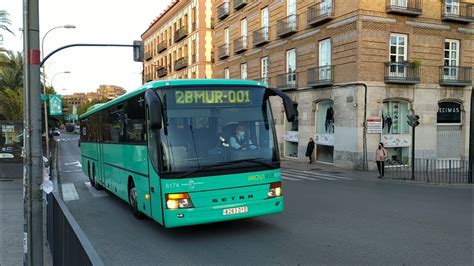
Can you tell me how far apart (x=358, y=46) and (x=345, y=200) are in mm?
12497

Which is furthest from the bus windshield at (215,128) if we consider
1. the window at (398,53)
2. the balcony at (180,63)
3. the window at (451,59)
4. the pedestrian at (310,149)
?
the balcony at (180,63)

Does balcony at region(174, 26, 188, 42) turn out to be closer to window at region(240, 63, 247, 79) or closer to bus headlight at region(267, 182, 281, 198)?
window at region(240, 63, 247, 79)

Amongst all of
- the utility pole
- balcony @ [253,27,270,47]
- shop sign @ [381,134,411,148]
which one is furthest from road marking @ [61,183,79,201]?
balcony @ [253,27,270,47]

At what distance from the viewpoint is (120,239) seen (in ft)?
25.5

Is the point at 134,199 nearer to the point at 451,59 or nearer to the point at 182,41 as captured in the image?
the point at 451,59

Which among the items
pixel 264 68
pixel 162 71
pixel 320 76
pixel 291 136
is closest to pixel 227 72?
pixel 264 68

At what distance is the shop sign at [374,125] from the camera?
72.4 ft

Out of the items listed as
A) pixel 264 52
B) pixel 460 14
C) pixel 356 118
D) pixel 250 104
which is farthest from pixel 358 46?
pixel 250 104

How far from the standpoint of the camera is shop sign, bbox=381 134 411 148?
75.2ft

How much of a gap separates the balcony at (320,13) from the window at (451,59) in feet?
22.6

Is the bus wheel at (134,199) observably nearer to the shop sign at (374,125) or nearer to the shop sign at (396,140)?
the shop sign at (374,125)

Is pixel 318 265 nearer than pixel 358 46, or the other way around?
pixel 318 265

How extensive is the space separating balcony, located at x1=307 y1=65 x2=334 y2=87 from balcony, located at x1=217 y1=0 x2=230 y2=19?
15241 mm

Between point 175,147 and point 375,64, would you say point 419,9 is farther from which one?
point 175,147
